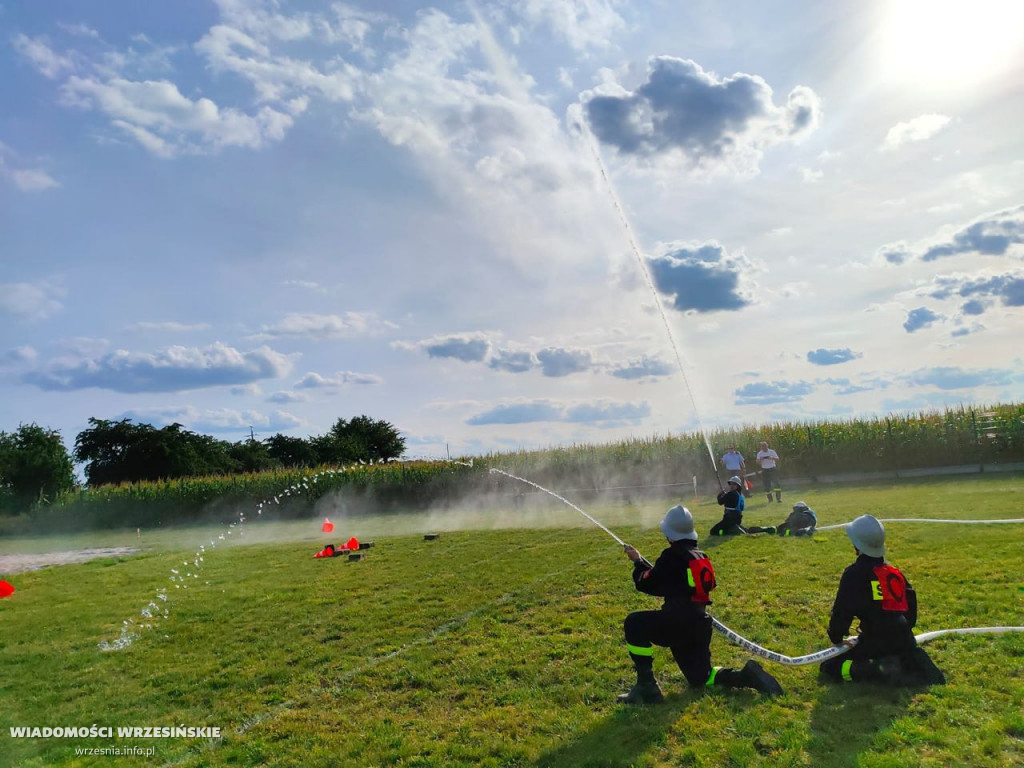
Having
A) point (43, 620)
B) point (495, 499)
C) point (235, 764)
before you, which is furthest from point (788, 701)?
point (495, 499)

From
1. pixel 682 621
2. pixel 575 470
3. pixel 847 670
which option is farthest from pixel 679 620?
pixel 575 470

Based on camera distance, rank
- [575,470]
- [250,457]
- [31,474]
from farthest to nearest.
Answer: [250,457]
[31,474]
[575,470]

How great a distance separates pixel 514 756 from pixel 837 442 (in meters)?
34.6

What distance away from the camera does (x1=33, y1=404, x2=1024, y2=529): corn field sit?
34.2 meters

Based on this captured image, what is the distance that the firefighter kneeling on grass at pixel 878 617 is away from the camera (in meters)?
6.43

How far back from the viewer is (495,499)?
120ft

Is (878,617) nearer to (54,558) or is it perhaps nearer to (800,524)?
(800,524)

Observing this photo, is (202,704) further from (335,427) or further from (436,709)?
(335,427)

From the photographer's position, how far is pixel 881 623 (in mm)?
6445

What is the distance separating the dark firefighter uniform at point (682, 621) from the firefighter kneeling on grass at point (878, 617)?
0.92 meters

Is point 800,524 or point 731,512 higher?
point 731,512

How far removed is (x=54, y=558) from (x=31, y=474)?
25616 mm

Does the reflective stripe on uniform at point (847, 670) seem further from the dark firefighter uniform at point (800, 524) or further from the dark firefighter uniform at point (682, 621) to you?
the dark firefighter uniform at point (800, 524)

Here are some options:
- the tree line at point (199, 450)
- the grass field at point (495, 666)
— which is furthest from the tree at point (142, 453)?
the grass field at point (495, 666)
